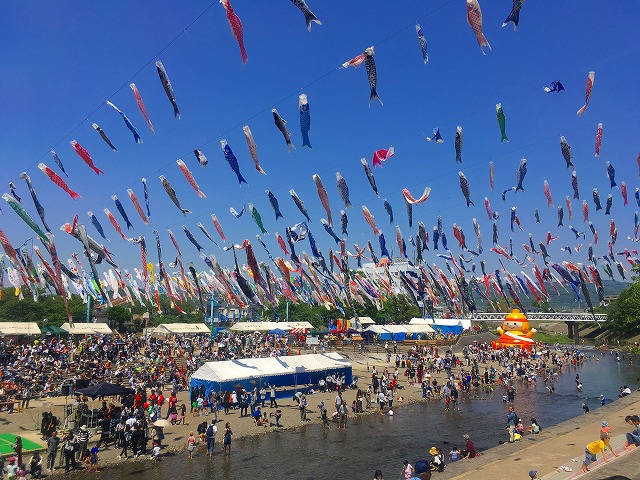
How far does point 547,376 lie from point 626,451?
2789 centimetres

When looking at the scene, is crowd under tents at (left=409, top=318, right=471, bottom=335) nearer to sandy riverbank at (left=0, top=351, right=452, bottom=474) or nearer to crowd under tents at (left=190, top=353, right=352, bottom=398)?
sandy riverbank at (left=0, top=351, right=452, bottom=474)

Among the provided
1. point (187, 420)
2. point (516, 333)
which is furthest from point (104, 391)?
point (516, 333)

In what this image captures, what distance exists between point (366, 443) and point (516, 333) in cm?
2459

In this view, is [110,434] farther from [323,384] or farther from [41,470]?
[323,384]

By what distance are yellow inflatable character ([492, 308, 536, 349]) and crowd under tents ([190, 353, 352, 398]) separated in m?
15.1

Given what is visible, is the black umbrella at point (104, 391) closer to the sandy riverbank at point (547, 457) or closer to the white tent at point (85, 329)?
the sandy riverbank at point (547, 457)

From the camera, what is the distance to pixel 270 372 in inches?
977

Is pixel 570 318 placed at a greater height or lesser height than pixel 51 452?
greater

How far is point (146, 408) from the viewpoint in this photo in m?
21.0

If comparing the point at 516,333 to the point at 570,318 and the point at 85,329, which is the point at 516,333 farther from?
the point at 570,318

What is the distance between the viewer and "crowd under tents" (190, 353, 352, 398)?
23.1m

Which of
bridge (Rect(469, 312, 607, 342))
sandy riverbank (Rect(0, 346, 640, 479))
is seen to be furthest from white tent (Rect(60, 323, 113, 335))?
bridge (Rect(469, 312, 607, 342))

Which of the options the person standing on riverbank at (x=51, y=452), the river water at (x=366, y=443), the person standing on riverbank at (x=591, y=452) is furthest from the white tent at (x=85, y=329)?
the person standing on riverbank at (x=591, y=452)

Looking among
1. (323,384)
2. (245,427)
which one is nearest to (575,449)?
(245,427)
